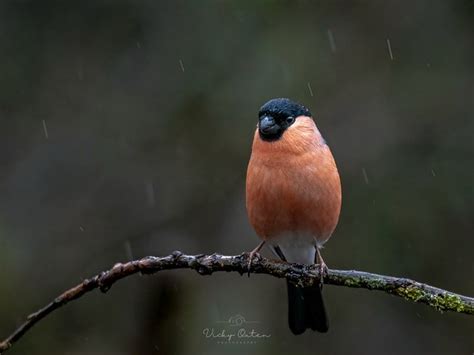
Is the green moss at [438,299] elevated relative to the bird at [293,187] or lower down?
lower down

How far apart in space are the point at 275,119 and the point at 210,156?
254cm

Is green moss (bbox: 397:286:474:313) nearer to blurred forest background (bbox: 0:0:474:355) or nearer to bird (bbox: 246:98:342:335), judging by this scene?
bird (bbox: 246:98:342:335)

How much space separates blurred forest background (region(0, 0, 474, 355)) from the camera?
655cm

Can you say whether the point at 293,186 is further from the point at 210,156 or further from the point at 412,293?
the point at 210,156

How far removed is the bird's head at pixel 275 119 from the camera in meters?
4.65

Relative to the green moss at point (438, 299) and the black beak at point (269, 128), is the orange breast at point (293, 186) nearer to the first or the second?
the black beak at point (269, 128)

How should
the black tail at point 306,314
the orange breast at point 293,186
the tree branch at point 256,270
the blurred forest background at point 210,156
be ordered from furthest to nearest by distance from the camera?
1. the blurred forest background at point 210,156
2. the black tail at point 306,314
3. the orange breast at point 293,186
4. the tree branch at point 256,270

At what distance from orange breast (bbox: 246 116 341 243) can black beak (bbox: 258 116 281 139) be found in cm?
5

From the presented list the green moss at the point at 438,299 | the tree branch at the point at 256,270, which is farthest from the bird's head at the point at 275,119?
the green moss at the point at 438,299

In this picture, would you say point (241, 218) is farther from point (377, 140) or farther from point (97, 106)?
point (97, 106)

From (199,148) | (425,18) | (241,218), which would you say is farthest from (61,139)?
(425,18)

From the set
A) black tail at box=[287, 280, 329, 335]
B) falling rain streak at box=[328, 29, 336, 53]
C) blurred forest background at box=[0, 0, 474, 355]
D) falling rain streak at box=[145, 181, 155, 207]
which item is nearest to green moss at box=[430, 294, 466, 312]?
black tail at box=[287, 280, 329, 335]

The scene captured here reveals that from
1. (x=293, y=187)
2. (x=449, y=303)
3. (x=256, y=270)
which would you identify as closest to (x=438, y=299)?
(x=449, y=303)

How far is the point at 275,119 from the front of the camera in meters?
4.70
